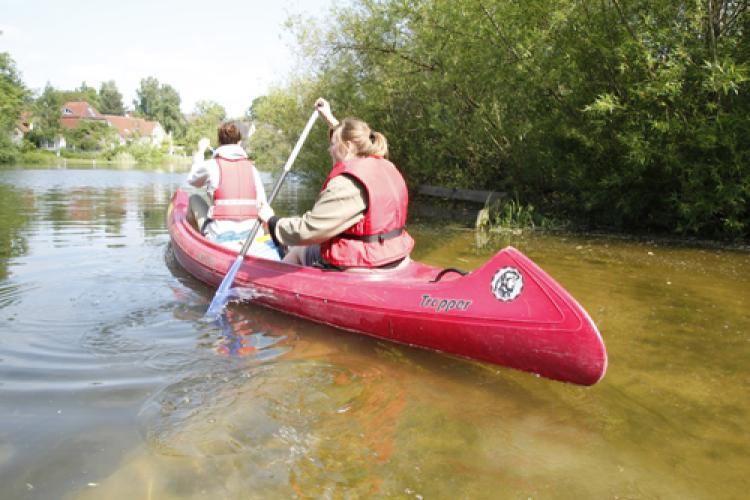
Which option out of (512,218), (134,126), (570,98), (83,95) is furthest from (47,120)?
(570,98)

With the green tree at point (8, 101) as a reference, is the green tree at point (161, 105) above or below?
above

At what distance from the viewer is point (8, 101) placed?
37719 mm

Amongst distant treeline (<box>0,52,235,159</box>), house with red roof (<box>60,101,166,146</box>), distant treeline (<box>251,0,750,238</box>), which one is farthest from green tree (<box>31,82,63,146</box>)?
distant treeline (<box>251,0,750,238</box>)

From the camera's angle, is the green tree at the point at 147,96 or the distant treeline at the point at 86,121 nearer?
the distant treeline at the point at 86,121

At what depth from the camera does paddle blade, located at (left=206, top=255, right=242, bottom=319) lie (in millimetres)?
4797

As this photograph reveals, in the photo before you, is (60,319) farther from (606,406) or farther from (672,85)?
(672,85)

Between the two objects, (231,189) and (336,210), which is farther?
(231,189)

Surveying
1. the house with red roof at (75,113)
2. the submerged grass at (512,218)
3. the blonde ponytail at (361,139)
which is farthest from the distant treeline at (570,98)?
the house with red roof at (75,113)

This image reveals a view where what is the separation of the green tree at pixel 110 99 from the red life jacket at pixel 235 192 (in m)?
103

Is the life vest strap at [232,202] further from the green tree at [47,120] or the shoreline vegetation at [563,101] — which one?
the green tree at [47,120]

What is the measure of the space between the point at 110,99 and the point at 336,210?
10678cm

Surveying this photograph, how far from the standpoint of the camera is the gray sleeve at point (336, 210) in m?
3.81

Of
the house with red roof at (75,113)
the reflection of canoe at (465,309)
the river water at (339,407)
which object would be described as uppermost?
the house with red roof at (75,113)

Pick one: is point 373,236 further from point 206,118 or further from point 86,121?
point 206,118
